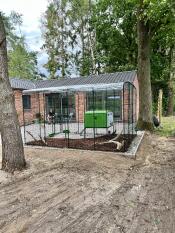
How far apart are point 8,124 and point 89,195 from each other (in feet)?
8.49

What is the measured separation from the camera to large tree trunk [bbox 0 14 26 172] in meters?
5.54

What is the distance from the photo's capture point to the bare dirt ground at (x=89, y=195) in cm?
345

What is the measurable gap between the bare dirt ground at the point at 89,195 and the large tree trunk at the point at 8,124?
1.22ft

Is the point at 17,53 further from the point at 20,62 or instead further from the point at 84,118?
the point at 84,118

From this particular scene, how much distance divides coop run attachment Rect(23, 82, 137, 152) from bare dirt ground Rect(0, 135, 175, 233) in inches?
58.4

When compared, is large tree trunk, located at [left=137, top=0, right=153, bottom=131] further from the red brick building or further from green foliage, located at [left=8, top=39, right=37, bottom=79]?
green foliage, located at [left=8, top=39, right=37, bottom=79]

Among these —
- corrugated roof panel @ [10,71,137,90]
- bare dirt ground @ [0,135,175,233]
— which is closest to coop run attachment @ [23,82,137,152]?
corrugated roof panel @ [10,71,137,90]

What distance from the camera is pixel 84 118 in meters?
10.3

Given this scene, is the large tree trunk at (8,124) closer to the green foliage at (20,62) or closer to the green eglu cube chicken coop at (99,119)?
the green eglu cube chicken coop at (99,119)

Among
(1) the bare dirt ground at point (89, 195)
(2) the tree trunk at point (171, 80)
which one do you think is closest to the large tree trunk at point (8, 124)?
(1) the bare dirt ground at point (89, 195)

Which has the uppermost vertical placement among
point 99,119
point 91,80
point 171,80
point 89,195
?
point 171,80

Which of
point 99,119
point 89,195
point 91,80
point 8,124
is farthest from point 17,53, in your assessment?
point 89,195

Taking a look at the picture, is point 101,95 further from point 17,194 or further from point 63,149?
point 17,194

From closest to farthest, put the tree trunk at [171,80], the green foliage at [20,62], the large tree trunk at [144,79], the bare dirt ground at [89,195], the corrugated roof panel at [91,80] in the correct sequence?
the bare dirt ground at [89,195], the large tree trunk at [144,79], the corrugated roof panel at [91,80], the tree trunk at [171,80], the green foliage at [20,62]
